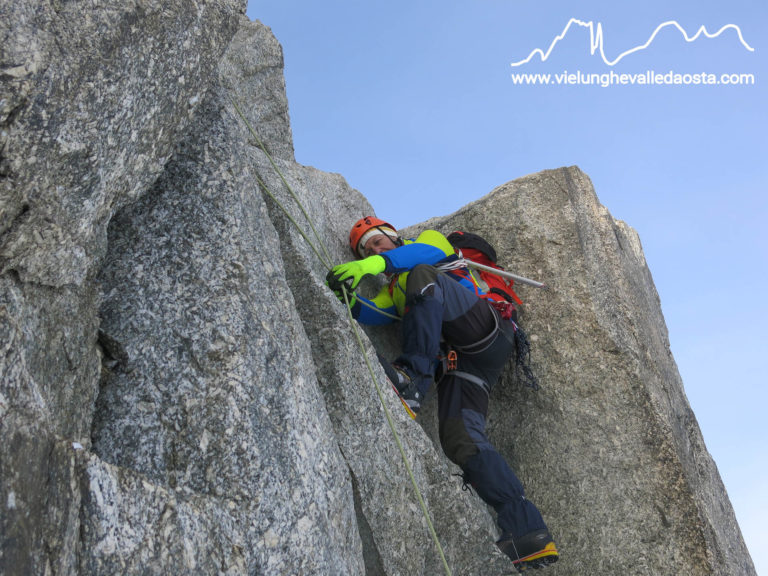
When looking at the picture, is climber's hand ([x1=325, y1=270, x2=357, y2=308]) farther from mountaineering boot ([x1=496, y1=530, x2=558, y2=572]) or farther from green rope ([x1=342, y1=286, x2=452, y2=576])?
mountaineering boot ([x1=496, y1=530, x2=558, y2=572])

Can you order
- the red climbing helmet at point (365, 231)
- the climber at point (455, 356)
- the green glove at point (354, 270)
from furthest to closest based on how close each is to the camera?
the red climbing helmet at point (365, 231) < the green glove at point (354, 270) < the climber at point (455, 356)

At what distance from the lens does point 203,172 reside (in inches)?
233

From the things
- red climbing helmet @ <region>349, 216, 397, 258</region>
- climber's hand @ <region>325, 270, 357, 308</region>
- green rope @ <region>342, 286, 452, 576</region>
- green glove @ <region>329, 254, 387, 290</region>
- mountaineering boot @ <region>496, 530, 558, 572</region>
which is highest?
red climbing helmet @ <region>349, 216, 397, 258</region>

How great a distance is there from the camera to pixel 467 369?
8.78m

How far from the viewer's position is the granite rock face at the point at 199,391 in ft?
13.1

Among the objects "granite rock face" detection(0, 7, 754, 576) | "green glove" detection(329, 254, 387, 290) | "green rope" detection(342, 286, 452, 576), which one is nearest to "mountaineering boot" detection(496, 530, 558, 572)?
"granite rock face" detection(0, 7, 754, 576)

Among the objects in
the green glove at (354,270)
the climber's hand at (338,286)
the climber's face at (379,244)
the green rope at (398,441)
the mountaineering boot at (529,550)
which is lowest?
the mountaineering boot at (529,550)

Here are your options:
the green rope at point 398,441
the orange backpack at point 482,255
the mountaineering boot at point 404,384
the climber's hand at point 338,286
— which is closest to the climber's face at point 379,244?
the orange backpack at point 482,255

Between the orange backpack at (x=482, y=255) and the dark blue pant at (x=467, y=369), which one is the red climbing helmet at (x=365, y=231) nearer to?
the orange backpack at (x=482, y=255)

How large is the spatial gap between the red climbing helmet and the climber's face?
0.06m

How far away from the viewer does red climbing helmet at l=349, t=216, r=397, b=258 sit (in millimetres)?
9922

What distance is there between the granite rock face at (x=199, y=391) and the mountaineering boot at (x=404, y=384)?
22.5 inches

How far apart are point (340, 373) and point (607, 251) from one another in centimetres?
526

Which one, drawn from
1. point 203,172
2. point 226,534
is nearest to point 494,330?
point 203,172
